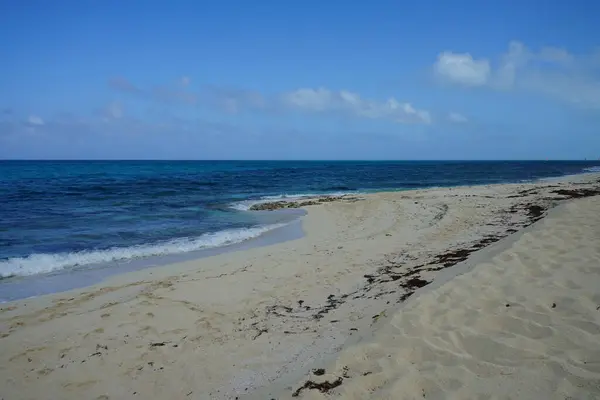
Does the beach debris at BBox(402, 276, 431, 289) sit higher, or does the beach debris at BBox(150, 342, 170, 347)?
the beach debris at BBox(402, 276, 431, 289)

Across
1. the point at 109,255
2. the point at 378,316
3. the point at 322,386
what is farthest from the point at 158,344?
the point at 109,255

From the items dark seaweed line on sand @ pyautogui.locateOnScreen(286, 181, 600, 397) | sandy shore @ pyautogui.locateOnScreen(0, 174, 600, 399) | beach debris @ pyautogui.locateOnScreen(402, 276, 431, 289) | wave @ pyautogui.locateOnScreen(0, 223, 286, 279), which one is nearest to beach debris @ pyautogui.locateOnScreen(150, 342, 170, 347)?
sandy shore @ pyautogui.locateOnScreen(0, 174, 600, 399)

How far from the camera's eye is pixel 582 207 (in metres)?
10.5

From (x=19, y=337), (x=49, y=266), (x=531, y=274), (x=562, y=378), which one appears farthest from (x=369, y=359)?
(x=49, y=266)

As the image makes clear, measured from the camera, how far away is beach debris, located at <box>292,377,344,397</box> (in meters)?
3.13

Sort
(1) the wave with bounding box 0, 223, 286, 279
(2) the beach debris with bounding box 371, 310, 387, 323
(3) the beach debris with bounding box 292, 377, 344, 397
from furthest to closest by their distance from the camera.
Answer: (1) the wave with bounding box 0, 223, 286, 279 → (2) the beach debris with bounding box 371, 310, 387, 323 → (3) the beach debris with bounding box 292, 377, 344, 397

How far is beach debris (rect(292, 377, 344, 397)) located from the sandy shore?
0.09 ft

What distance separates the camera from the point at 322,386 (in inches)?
125

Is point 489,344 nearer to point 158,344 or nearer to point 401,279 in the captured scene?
point 401,279

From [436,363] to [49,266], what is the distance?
8969 mm

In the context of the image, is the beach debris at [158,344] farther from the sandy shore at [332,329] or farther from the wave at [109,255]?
the wave at [109,255]

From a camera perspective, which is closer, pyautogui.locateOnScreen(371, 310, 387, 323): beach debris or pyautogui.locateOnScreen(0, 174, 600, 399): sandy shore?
pyautogui.locateOnScreen(0, 174, 600, 399): sandy shore

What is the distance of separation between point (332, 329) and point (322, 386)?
5.14 feet

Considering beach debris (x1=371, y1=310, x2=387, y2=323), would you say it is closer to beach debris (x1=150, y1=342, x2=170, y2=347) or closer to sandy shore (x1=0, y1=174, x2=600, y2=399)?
sandy shore (x1=0, y1=174, x2=600, y2=399)
